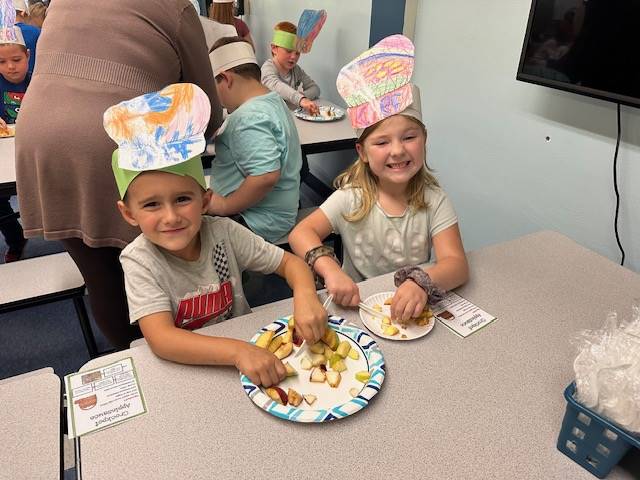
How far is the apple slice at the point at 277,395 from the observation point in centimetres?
76

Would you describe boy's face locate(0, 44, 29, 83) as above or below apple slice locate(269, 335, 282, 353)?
above

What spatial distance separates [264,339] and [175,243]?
282mm

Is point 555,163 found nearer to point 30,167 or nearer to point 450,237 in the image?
point 450,237

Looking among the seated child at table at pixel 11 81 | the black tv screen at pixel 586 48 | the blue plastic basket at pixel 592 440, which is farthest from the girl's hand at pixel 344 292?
the seated child at table at pixel 11 81

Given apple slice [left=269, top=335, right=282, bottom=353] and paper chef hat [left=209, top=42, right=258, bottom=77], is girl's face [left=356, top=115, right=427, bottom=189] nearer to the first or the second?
apple slice [left=269, top=335, right=282, bottom=353]

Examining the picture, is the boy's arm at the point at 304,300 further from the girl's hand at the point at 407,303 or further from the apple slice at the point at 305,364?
the girl's hand at the point at 407,303

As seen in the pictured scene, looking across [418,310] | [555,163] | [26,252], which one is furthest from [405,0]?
[26,252]

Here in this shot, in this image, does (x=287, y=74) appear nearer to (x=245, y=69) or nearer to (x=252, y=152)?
(x=245, y=69)

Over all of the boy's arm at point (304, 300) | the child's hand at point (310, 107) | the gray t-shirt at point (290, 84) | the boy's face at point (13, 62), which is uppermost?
the boy's face at point (13, 62)

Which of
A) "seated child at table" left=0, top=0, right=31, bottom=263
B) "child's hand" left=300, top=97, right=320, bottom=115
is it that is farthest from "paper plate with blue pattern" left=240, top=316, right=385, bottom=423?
"seated child at table" left=0, top=0, right=31, bottom=263

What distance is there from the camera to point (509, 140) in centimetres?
184

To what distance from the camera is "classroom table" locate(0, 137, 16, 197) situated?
1.68m

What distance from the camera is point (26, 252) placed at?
266 centimetres

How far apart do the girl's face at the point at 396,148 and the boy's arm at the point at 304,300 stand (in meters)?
0.34
